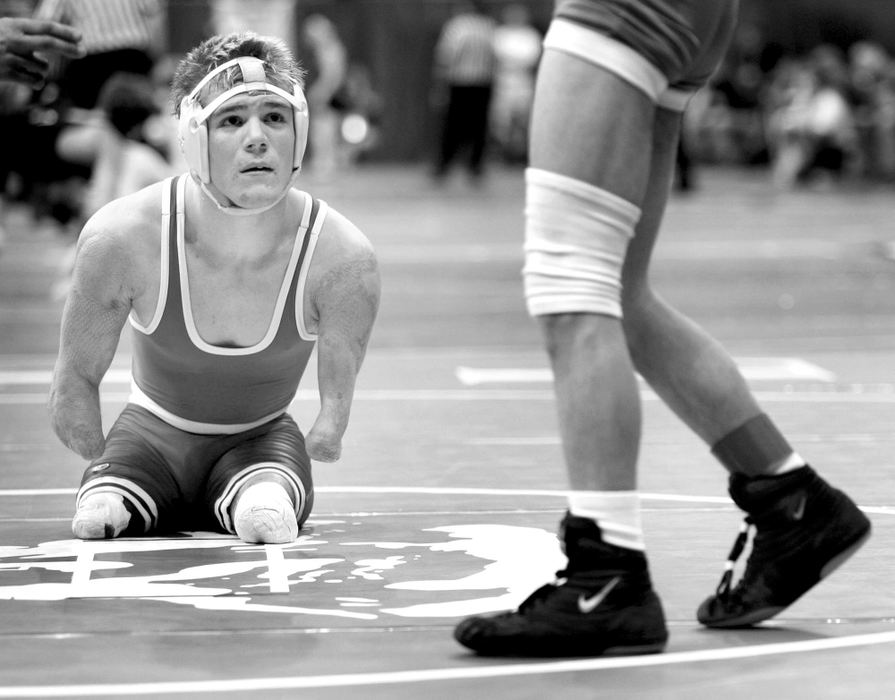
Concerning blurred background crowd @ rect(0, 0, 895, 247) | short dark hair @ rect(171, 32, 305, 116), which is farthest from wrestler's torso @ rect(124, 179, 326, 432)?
blurred background crowd @ rect(0, 0, 895, 247)

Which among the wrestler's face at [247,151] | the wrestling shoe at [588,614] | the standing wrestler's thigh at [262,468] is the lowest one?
the wrestling shoe at [588,614]

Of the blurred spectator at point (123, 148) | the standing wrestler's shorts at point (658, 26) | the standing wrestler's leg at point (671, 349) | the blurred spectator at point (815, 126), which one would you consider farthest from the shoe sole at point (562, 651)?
the blurred spectator at point (815, 126)

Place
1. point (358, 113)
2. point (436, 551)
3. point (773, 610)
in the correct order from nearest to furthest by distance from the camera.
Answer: point (773, 610)
point (436, 551)
point (358, 113)

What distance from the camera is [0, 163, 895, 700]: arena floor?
2.73 meters

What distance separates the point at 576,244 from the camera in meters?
2.88

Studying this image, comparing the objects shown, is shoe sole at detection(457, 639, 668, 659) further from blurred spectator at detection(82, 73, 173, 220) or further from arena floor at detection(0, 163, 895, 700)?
blurred spectator at detection(82, 73, 173, 220)

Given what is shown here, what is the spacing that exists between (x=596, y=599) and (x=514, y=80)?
70.9 ft

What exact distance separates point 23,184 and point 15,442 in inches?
414

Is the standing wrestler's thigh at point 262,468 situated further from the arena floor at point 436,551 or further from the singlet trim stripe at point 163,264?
the singlet trim stripe at point 163,264

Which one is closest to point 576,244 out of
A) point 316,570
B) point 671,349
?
point 671,349

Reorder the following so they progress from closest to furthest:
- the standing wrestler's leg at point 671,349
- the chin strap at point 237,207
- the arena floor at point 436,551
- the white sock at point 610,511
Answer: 1. the arena floor at point 436,551
2. the white sock at point 610,511
3. the standing wrestler's leg at point 671,349
4. the chin strap at point 237,207

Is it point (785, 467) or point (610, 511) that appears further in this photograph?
point (785, 467)

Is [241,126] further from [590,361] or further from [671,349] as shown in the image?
[590,361]

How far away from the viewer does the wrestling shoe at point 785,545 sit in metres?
3.02
